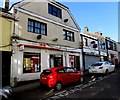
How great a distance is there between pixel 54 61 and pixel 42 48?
256cm

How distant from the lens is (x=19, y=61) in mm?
13648

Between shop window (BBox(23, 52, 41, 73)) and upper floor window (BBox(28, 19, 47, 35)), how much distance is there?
2.41 m

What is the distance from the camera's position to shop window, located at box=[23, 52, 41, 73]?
14.5m

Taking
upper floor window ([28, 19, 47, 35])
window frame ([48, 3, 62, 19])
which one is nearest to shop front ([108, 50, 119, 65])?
window frame ([48, 3, 62, 19])

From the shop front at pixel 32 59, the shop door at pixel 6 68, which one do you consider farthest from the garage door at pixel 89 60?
the shop door at pixel 6 68

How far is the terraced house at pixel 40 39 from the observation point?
13.8 metres

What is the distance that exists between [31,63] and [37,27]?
3770 mm

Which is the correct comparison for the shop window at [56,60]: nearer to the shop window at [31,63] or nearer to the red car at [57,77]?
the shop window at [31,63]

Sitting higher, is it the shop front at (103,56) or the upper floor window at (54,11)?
the upper floor window at (54,11)

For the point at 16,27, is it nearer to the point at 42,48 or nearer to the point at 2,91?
Result: the point at 42,48

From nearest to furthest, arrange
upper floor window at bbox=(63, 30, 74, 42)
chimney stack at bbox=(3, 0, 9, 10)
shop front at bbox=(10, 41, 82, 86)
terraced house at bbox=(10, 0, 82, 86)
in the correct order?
shop front at bbox=(10, 41, 82, 86) → terraced house at bbox=(10, 0, 82, 86) → chimney stack at bbox=(3, 0, 9, 10) → upper floor window at bbox=(63, 30, 74, 42)

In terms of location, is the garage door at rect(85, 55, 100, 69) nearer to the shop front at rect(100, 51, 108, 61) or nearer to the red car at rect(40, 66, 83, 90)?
the shop front at rect(100, 51, 108, 61)

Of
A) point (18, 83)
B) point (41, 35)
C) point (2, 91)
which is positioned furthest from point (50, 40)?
point (2, 91)

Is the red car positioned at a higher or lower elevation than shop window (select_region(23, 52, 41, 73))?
lower
